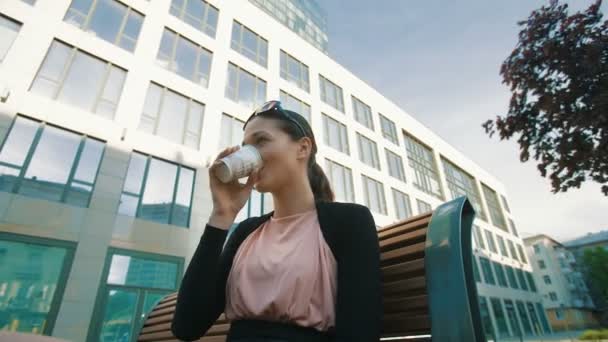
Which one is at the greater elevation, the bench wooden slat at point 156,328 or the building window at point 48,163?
the building window at point 48,163

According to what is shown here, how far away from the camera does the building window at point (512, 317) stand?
29.0 metres

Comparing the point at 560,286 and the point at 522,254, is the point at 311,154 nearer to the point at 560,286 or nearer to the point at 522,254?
the point at 522,254

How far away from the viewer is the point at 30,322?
25.1ft

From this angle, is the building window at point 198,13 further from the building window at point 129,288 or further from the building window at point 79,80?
Result: the building window at point 129,288

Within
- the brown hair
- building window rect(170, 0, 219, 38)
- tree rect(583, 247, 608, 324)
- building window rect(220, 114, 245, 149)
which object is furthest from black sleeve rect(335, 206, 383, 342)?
tree rect(583, 247, 608, 324)

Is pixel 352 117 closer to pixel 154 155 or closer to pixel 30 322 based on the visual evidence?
pixel 154 155

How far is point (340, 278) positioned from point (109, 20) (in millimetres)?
14457

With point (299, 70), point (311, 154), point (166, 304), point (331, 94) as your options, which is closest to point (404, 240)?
point (311, 154)

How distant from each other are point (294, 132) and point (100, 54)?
12482mm

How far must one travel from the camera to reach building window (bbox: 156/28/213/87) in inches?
520

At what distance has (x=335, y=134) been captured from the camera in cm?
1998

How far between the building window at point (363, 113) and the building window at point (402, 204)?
17.2ft

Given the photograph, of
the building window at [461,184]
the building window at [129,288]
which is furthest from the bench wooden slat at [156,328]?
the building window at [461,184]

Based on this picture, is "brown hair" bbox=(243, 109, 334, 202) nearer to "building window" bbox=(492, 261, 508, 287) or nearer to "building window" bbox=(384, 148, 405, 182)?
"building window" bbox=(384, 148, 405, 182)
